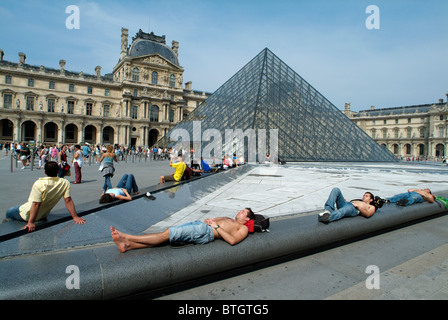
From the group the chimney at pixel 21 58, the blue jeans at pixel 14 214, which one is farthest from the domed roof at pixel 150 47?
the blue jeans at pixel 14 214

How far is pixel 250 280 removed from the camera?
2.32 meters

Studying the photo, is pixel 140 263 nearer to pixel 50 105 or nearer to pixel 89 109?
pixel 50 105

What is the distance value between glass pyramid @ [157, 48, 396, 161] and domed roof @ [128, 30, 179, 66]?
2824 cm

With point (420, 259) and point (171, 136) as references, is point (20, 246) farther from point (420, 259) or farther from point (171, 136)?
point (171, 136)

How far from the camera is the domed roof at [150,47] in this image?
46.6 metres

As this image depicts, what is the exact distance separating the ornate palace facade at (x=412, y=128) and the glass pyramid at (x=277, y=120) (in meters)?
41.7

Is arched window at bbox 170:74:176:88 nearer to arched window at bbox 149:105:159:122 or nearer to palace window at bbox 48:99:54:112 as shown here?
arched window at bbox 149:105:159:122

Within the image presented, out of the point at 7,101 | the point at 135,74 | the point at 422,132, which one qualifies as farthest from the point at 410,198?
the point at 422,132

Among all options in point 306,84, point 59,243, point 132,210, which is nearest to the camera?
point 59,243

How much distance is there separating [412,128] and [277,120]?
5502cm

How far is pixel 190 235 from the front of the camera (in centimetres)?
229

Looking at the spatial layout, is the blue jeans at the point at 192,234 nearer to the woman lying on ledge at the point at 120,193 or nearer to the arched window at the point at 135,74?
the woman lying on ledge at the point at 120,193
